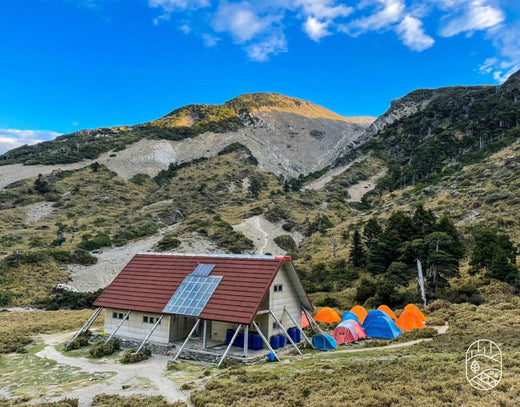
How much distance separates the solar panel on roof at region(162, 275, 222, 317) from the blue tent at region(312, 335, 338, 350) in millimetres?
6995

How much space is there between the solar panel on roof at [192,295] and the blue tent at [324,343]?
22.9 feet

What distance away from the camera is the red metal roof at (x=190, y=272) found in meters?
20.4

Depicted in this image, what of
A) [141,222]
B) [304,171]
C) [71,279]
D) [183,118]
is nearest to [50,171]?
[141,222]

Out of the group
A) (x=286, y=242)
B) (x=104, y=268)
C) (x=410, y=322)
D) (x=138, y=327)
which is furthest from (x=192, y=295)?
(x=286, y=242)

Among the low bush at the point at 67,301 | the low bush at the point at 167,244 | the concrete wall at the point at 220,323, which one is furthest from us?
the low bush at the point at 167,244

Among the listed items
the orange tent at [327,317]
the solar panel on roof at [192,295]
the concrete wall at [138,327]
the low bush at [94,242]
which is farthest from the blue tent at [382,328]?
the low bush at [94,242]

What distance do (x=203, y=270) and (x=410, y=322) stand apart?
15.3 meters

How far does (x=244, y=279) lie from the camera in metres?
22.1

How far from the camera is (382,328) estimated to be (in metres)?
25.2

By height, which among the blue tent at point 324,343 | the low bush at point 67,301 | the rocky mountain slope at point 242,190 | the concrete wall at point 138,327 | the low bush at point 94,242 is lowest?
the low bush at point 67,301

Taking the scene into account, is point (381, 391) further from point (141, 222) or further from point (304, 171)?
point (304, 171)

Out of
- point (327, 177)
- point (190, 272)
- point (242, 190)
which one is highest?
point (327, 177)

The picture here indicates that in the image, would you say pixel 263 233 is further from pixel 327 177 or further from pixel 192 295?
pixel 327 177

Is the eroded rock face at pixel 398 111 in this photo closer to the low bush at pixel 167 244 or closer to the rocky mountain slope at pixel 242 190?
the rocky mountain slope at pixel 242 190
